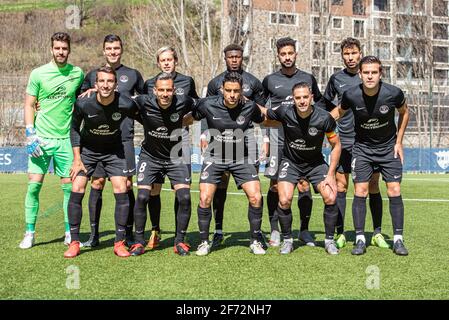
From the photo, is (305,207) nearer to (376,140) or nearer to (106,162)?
(376,140)

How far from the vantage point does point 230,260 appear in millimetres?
5945

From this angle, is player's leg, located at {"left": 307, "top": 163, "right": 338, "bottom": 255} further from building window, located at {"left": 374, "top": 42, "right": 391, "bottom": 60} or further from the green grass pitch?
building window, located at {"left": 374, "top": 42, "right": 391, "bottom": 60}

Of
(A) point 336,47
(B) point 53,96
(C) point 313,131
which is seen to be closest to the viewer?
(C) point 313,131

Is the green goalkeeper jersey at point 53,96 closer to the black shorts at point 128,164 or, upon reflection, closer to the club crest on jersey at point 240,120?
the black shorts at point 128,164

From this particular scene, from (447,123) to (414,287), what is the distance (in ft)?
135

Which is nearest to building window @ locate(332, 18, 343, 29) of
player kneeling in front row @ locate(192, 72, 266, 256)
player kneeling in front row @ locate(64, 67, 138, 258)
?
player kneeling in front row @ locate(192, 72, 266, 256)

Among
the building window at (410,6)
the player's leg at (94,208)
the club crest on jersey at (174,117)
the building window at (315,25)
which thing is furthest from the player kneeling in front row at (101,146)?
the building window at (410,6)

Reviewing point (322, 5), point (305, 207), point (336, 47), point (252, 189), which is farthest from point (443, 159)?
point (252, 189)

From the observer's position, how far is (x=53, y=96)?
692 cm

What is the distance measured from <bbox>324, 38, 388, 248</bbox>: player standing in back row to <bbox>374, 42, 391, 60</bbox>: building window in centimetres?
3850

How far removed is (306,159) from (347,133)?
119 cm

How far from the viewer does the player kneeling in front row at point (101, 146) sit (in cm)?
636

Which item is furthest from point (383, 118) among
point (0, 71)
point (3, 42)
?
point (3, 42)

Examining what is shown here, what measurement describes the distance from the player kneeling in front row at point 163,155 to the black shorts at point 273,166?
122 centimetres
